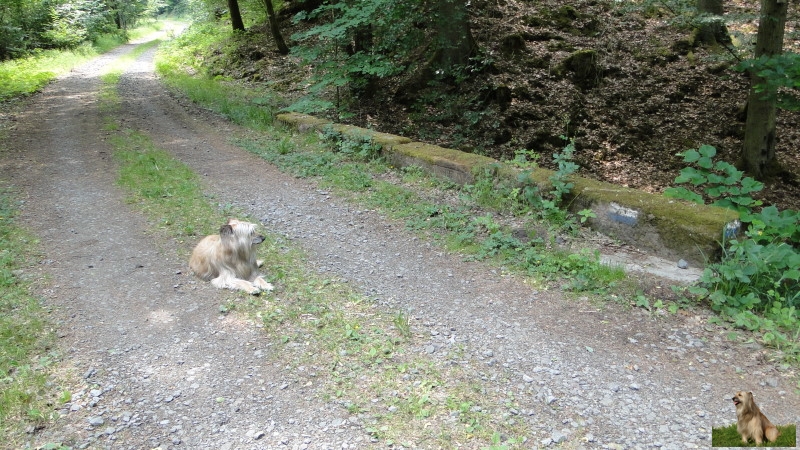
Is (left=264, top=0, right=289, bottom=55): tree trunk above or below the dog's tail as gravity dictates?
above

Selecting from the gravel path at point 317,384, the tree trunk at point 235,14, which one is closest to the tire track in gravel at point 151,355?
the gravel path at point 317,384

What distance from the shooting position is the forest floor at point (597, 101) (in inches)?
398

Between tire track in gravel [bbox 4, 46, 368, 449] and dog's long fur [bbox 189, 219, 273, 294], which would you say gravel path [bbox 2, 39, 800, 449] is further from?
dog's long fur [bbox 189, 219, 273, 294]

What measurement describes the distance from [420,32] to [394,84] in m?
2.04

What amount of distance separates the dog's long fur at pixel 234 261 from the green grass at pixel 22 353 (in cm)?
146

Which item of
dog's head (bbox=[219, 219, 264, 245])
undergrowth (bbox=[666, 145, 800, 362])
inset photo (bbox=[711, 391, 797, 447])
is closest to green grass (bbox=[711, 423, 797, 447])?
inset photo (bbox=[711, 391, 797, 447])

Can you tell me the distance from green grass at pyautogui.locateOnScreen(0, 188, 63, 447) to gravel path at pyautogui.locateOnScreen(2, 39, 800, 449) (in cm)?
17

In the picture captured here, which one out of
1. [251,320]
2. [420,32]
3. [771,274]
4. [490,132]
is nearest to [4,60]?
[420,32]

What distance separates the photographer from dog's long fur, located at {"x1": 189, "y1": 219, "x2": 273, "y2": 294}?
511 centimetres

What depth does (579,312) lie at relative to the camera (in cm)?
466

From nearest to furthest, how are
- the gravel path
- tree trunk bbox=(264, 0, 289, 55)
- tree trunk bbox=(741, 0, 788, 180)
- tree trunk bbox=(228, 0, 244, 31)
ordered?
the gravel path < tree trunk bbox=(741, 0, 788, 180) < tree trunk bbox=(264, 0, 289, 55) < tree trunk bbox=(228, 0, 244, 31)

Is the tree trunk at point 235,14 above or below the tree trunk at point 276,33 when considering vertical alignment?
above

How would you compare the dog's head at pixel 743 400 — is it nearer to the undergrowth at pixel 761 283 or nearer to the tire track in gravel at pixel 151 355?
the undergrowth at pixel 761 283

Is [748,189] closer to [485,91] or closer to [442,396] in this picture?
[442,396]
